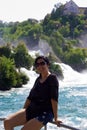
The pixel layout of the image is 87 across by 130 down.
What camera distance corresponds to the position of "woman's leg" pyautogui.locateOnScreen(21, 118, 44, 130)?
250 inches

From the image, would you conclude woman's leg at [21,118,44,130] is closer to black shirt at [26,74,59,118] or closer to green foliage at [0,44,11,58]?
black shirt at [26,74,59,118]

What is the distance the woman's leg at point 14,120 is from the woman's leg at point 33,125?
0.17 metres

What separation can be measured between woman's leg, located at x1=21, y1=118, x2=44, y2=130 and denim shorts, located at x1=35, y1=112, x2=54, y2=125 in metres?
0.05

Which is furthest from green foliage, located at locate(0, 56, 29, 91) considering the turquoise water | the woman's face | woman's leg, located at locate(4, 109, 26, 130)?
woman's leg, located at locate(4, 109, 26, 130)

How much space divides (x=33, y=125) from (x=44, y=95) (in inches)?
17.9

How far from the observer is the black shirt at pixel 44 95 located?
6.53 m

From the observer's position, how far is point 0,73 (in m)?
56.1

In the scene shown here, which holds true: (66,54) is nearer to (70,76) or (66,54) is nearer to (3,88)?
(70,76)

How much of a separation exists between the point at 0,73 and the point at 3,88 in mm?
3071

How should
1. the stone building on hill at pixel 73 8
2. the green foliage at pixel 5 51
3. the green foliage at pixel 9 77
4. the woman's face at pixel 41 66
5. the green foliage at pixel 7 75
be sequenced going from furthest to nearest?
the stone building on hill at pixel 73 8 < the green foliage at pixel 5 51 < the green foliage at pixel 9 77 < the green foliage at pixel 7 75 < the woman's face at pixel 41 66

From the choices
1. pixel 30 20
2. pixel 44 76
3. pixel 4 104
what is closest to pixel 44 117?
pixel 44 76

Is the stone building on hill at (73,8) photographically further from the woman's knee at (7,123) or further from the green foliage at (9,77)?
the woman's knee at (7,123)

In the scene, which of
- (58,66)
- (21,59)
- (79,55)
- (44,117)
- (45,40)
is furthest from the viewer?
(45,40)

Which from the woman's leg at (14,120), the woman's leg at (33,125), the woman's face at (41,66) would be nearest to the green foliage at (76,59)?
the woman's face at (41,66)
